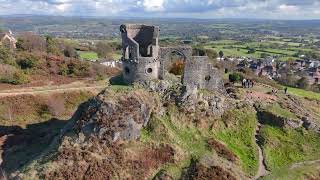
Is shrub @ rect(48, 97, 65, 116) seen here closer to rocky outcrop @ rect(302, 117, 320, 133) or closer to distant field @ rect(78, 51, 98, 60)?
rocky outcrop @ rect(302, 117, 320, 133)

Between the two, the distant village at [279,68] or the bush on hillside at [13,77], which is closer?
the bush on hillside at [13,77]

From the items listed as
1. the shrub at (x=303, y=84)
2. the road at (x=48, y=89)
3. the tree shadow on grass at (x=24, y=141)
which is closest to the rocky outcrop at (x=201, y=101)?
the tree shadow on grass at (x=24, y=141)

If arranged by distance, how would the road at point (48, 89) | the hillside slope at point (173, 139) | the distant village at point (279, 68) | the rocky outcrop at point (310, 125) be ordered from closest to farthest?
the hillside slope at point (173, 139) → the rocky outcrop at point (310, 125) → the road at point (48, 89) → the distant village at point (279, 68)

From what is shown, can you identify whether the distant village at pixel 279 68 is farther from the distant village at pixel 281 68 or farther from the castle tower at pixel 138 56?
the castle tower at pixel 138 56

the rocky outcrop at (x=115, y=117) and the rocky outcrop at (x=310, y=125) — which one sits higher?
the rocky outcrop at (x=115, y=117)

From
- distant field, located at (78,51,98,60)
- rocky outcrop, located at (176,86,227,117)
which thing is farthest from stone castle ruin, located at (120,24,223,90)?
distant field, located at (78,51,98,60)

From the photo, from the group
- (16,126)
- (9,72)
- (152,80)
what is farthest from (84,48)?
(152,80)

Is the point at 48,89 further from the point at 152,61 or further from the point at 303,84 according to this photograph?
the point at 303,84
